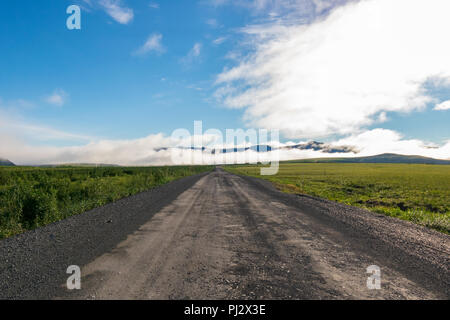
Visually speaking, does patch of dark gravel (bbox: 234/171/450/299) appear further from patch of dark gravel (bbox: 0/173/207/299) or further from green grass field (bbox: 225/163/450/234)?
patch of dark gravel (bbox: 0/173/207/299)

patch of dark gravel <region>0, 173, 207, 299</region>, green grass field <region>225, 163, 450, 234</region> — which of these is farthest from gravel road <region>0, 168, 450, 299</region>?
green grass field <region>225, 163, 450, 234</region>

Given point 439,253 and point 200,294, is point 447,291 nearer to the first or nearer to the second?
point 439,253

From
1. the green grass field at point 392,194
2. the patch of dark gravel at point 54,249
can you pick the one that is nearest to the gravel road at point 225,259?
the patch of dark gravel at point 54,249

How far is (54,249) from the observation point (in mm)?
5438

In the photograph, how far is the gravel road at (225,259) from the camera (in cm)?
358

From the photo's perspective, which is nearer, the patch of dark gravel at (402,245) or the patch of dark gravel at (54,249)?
the patch of dark gravel at (54,249)

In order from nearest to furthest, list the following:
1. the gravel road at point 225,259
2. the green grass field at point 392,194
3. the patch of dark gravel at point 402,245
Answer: the gravel road at point 225,259 → the patch of dark gravel at point 402,245 → the green grass field at point 392,194

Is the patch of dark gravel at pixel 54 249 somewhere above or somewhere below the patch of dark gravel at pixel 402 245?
above

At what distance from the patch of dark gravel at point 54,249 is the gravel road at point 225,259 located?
2 cm

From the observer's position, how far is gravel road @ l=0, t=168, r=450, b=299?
11.7ft

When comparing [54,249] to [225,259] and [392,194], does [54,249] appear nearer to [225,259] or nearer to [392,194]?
[225,259]

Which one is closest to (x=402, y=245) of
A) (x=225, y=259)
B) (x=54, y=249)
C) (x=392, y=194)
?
(x=225, y=259)

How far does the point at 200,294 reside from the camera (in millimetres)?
3461

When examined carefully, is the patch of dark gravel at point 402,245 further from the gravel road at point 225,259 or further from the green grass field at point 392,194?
the green grass field at point 392,194
